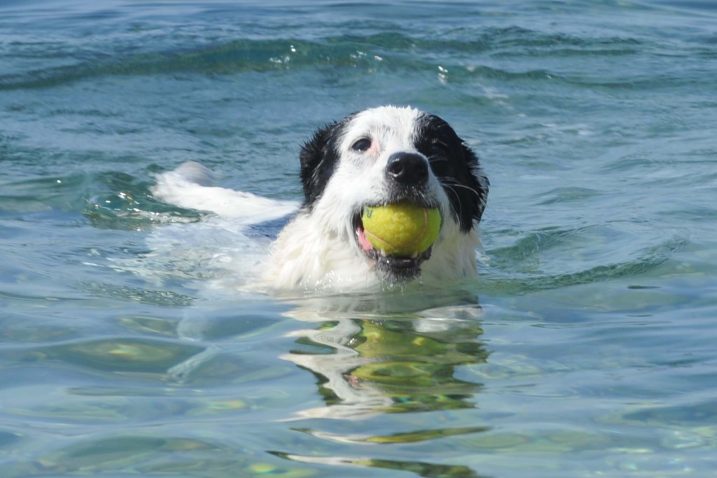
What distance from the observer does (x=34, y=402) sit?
458 centimetres

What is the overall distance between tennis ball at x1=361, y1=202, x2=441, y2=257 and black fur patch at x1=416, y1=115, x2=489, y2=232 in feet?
1.08

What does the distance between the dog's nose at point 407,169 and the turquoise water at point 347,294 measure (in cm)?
63

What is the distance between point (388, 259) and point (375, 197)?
350mm

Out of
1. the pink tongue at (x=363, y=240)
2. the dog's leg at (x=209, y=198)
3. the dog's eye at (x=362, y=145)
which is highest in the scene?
Answer: the dog's eye at (x=362, y=145)

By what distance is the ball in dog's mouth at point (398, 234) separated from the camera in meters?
6.05

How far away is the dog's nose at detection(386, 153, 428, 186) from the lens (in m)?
6.03

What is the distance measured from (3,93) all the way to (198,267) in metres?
5.36

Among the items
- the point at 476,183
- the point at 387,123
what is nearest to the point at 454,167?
the point at 476,183

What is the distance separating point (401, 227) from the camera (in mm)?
6062

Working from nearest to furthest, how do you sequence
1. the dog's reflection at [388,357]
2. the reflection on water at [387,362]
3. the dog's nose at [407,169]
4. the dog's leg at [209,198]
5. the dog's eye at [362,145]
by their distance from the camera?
1. the reflection on water at [387,362]
2. the dog's reflection at [388,357]
3. the dog's nose at [407,169]
4. the dog's eye at [362,145]
5. the dog's leg at [209,198]

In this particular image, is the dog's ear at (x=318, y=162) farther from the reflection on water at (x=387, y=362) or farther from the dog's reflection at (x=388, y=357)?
the dog's reflection at (x=388, y=357)

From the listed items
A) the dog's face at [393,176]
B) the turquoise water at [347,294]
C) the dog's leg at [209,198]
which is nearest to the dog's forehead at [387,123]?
the dog's face at [393,176]

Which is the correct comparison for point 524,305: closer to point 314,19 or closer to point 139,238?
point 139,238

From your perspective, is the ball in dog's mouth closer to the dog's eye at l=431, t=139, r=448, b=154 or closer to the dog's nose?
the dog's nose
